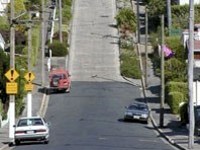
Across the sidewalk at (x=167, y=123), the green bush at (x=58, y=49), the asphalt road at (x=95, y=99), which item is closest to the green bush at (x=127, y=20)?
the asphalt road at (x=95, y=99)

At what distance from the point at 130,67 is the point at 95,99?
13.4m

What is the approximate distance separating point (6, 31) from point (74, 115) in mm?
30183

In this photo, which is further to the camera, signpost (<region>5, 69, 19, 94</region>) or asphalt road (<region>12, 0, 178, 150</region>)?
signpost (<region>5, 69, 19, 94</region>)

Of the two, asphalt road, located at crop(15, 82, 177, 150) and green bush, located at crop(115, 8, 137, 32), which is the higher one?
green bush, located at crop(115, 8, 137, 32)

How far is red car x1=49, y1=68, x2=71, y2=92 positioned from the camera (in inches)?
2965

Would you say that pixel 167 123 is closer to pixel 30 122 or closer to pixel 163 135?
pixel 163 135

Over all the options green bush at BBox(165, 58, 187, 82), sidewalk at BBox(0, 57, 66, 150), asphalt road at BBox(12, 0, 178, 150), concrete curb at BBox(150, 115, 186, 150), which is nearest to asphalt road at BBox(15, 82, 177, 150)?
asphalt road at BBox(12, 0, 178, 150)

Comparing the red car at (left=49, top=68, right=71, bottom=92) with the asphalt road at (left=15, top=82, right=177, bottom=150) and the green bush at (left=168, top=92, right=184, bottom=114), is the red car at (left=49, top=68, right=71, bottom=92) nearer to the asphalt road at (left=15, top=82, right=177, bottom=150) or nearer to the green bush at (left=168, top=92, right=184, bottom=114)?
the asphalt road at (left=15, top=82, right=177, bottom=150)

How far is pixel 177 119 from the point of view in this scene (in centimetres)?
6438

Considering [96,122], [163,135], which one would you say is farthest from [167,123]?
[163,135]

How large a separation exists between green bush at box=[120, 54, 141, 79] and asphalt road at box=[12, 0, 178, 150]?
0.88m

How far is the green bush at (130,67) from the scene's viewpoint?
84.1m

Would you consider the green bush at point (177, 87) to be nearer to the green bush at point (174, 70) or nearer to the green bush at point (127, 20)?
the green bush at point (174, 70)

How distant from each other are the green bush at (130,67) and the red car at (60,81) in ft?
29.7
